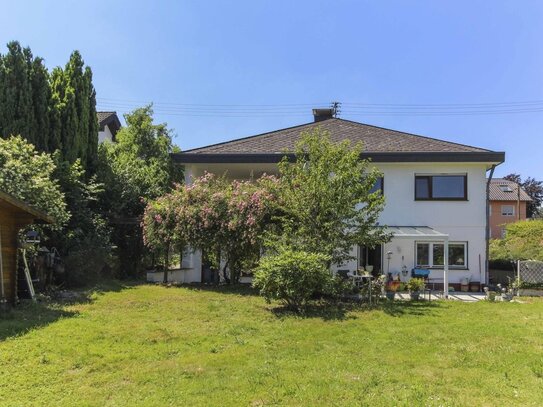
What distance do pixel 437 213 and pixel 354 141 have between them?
452 cm

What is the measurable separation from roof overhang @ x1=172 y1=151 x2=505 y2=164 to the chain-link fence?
389 centimetres

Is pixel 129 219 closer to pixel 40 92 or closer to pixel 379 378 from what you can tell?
pixel 40 92

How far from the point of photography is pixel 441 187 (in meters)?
17.3

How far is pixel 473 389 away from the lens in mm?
5566

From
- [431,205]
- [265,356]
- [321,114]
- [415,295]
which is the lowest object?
[265,356]

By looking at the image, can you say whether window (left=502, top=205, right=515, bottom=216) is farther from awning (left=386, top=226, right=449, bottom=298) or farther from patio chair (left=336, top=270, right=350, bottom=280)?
patio chair (left=336, top=270, right=350, bottom=280)

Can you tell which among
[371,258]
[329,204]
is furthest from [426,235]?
[329,204]

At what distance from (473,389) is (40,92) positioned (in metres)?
16.6

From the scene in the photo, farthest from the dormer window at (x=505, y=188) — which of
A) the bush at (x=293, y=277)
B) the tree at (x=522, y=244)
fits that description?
the bush at (x=293, y=277)

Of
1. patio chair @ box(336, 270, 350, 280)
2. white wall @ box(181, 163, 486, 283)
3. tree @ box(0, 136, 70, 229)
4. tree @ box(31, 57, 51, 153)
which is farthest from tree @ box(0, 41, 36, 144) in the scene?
white wall @ box(181, 163, 486, 283)

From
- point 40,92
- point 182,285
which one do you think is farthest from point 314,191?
point 40,92

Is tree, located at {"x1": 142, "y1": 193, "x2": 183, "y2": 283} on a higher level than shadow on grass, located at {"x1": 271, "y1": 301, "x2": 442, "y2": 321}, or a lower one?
higher

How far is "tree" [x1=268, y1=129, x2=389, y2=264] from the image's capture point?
1246cm

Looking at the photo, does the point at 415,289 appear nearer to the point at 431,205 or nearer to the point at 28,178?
the point at 431,205
